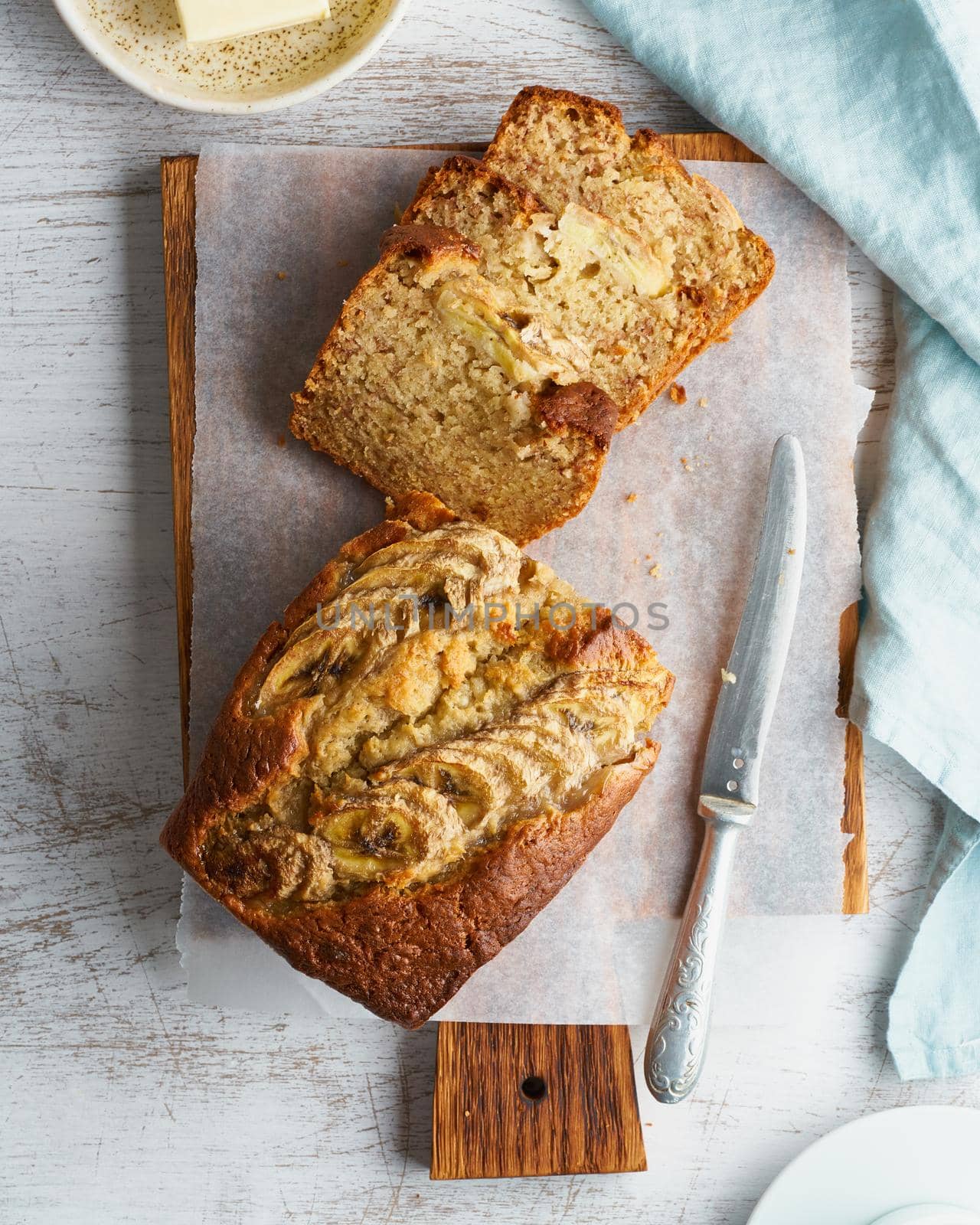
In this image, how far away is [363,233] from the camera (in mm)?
3029

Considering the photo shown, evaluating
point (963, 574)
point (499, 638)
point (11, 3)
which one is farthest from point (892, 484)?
point (11, 3)

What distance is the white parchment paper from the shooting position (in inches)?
117

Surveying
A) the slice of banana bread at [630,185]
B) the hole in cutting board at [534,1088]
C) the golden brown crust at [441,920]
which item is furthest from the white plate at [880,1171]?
the slice of banana bread at [630,185]

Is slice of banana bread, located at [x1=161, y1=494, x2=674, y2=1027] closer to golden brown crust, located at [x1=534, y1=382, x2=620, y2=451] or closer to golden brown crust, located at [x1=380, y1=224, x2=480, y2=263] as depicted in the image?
golden brown crust, located at [x1=534, y1=382, x2=620, y2=451]

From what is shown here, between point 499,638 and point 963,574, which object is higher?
point 963,574

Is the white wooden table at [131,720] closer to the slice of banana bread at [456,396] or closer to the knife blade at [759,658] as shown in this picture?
the slice of banana bread at [456,396]

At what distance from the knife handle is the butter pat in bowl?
2.45 m

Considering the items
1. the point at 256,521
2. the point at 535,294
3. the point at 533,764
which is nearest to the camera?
the point at 533,764

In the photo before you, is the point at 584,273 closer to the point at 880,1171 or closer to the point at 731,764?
the point at 731,764

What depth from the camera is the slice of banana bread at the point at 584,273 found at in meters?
2.72

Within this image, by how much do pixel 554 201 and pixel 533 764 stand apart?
1579mm

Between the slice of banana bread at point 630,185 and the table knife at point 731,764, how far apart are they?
1.70 feet

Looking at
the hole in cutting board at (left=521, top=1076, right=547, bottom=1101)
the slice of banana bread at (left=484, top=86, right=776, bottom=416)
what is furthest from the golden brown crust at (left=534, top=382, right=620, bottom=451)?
the hole in cutting board at (left=521, top=1076, right=547, bottom=1101)

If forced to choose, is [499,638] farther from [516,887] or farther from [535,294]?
[535,294]
